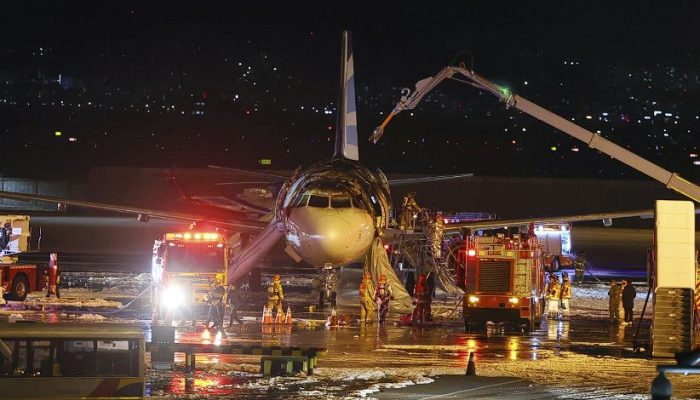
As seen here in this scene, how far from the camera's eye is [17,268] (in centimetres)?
3653

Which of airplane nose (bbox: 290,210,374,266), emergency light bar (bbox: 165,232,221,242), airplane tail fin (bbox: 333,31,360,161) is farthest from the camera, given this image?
airplane tail fin (bbox: 333,31,360,161)

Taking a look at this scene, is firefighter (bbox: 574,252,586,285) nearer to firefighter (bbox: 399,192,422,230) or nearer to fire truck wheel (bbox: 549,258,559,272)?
fire truck wheel (bbox: 549,258,559,272)

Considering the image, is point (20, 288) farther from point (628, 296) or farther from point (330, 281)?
point (628, 296)

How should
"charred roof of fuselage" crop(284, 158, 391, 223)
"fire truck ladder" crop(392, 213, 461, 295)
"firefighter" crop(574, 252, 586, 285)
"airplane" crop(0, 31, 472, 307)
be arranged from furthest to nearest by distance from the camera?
"firefighter" crop(574, 252, 586, 285), "fire truck ladder" crop(392, 213, 461, 295), "charred roof of fuselage" crop(284, 158, 391, 223), "airplane" crop(0, 31, 472, 307)

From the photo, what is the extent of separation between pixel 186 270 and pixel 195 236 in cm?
103

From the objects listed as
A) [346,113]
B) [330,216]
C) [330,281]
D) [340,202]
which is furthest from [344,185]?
[346,113]

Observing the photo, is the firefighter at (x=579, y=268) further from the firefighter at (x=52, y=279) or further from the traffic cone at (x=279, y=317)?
the firefighter at (x=52, y=279)

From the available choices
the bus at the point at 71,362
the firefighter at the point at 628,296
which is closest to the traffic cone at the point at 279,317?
the firefighter at the point at 628,296

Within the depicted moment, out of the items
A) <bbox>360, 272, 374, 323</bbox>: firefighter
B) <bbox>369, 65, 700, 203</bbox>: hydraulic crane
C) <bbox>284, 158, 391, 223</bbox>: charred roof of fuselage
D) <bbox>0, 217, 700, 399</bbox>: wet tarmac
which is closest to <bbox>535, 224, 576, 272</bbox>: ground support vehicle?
<bbox>0, 217, 700, 399</bbox>: wet tarmac

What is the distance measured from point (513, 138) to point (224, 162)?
1672 inches

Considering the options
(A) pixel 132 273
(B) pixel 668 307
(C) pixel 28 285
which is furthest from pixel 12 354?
(A) pixel 132 273

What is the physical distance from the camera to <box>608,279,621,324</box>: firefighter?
108 feet

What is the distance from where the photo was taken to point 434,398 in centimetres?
1811

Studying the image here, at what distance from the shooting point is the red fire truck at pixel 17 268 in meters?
36.0
